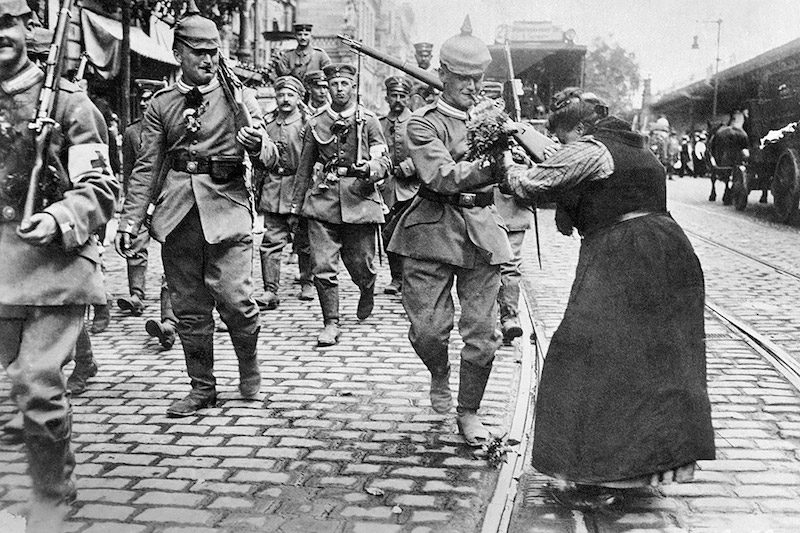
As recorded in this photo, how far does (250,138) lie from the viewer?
5.03m

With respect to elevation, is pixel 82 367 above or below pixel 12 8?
below

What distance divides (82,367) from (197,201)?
4.99ft

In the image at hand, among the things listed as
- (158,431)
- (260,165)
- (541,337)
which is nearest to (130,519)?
(158,431)

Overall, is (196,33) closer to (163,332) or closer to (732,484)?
(163,332)

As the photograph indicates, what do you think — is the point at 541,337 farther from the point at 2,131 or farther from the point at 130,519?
the point at 2,131

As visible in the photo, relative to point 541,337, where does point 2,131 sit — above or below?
above

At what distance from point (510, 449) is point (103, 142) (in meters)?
2.39

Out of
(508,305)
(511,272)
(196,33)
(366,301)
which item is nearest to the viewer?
(196,33)

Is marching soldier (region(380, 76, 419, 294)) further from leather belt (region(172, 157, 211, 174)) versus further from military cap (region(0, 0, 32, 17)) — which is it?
military cap (region(0, 0, 32, 17))

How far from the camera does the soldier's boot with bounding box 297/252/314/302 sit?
941 centimetres

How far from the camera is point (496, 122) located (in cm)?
429

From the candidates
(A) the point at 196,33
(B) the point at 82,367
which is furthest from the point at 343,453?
(A) the point at 196,33

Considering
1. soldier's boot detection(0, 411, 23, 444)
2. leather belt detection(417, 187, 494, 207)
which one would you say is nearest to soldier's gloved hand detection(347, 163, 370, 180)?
leather belt detection(417, 187, 494, 207)

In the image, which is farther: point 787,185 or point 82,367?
point 787,185
